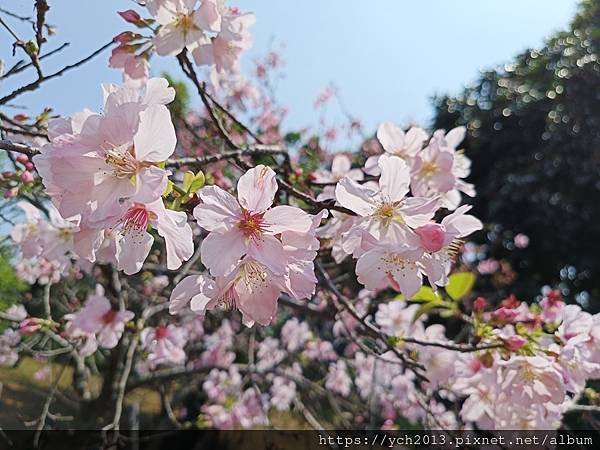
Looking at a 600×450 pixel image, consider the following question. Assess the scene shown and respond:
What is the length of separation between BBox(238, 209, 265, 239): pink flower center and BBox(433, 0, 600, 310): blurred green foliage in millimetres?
7981

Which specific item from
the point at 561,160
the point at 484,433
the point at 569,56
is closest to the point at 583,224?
the point at 561,160

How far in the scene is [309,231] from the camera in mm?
637

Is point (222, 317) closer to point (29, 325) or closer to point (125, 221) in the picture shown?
point (29, 325)

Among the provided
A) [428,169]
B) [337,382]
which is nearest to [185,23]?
[428,169]

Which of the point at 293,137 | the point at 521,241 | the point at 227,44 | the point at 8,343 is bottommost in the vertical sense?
the point at 521,241

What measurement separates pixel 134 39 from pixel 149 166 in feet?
2.03

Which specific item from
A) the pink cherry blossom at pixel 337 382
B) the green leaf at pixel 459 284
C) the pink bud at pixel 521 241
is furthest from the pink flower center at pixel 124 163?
the pink bud at pixel 521 241

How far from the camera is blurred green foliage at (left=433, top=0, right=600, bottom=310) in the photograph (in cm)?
793

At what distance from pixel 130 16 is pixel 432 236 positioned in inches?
32.9

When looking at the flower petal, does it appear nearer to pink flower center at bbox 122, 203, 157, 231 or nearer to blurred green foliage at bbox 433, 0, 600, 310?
pink flower center at bbox 122, 203, 157, 231

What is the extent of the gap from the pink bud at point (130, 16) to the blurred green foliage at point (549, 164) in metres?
7.78

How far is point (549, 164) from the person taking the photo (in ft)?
27.8

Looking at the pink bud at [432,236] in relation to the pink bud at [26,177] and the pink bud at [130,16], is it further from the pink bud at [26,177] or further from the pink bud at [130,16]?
the pink bud at [26,177]

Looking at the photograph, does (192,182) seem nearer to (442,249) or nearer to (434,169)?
(442,249)
